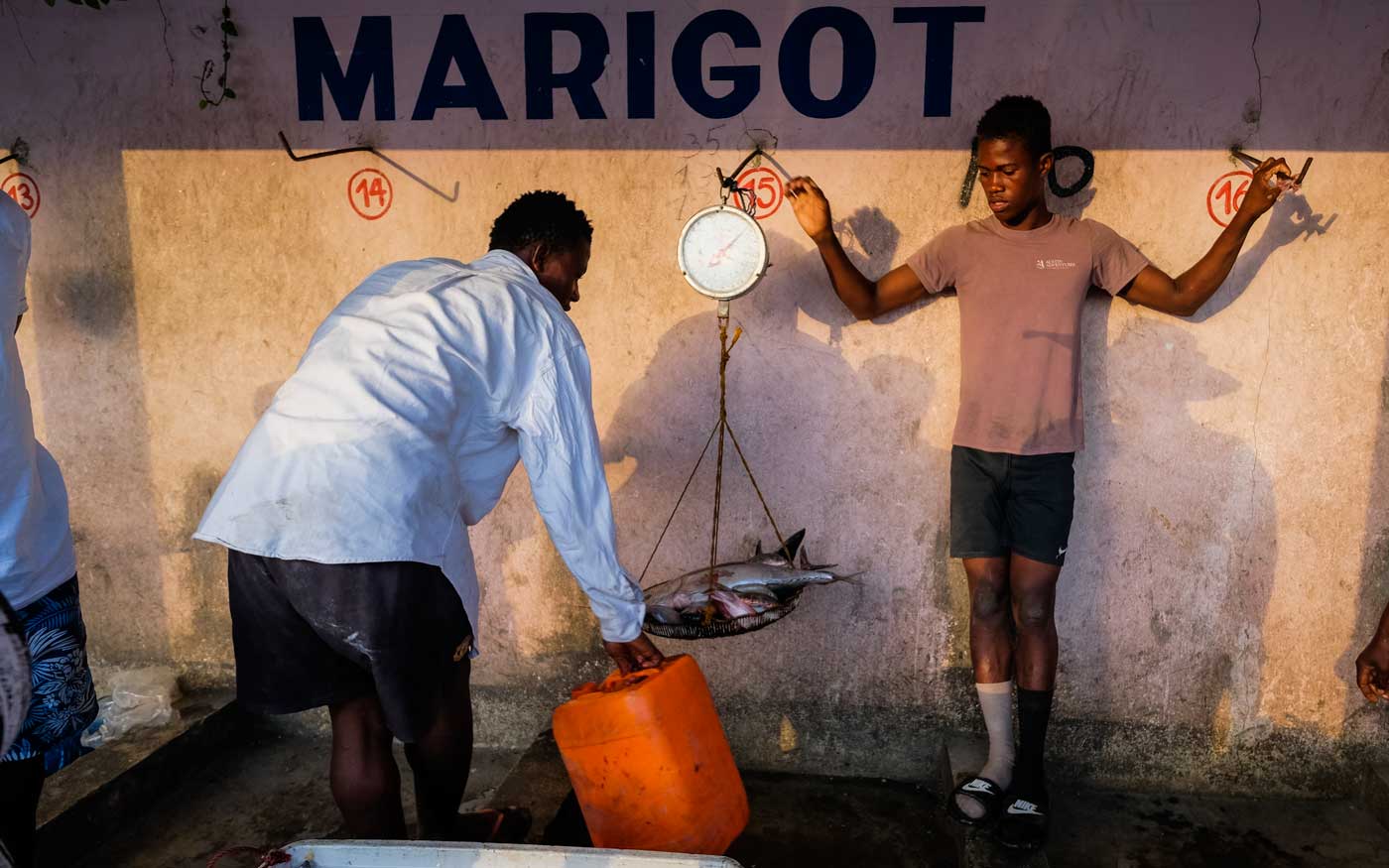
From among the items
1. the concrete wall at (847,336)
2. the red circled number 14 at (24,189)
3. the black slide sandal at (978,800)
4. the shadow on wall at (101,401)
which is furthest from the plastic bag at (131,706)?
the black slide sandal at (978,800)

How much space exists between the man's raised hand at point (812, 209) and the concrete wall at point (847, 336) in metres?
0.23

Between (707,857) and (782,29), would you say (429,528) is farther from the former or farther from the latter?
(782,29)

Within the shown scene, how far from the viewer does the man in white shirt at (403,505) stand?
7.64 feet

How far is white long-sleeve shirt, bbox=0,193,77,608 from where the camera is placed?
7.67 ft

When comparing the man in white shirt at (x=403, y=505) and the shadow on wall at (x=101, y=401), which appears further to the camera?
the shadow on wall at (x=101, y=401)

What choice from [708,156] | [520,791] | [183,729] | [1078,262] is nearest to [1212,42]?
[1078,262]

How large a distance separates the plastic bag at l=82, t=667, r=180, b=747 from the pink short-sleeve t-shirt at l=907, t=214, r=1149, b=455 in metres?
3.41

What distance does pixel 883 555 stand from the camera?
370cm

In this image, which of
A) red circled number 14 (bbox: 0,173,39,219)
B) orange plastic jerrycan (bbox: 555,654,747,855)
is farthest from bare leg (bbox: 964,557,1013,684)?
red circled number 14 (bbox: 0,173,39,219)

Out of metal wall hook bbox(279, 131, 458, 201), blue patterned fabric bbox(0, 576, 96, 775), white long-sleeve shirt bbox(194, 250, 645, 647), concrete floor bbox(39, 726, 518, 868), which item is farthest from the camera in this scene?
metal wall hook bbox(279, 131, 458, 201)

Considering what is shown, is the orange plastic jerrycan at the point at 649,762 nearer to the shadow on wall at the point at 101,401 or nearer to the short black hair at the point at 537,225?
the short black hair at the point at 537,225

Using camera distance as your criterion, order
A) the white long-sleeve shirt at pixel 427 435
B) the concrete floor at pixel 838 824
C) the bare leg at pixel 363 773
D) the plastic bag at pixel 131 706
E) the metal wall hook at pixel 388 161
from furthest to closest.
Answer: the plastic bag at pixel 131 706, the metal wall hook at pixel 388 161, the concrete floor at pixel 838 824, the bare leg at pixel 363 773, the white long-sleeve shirt at pixel 427 435

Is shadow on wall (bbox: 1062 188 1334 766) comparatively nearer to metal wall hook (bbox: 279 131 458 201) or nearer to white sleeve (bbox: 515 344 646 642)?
white sleeve (bbox: 515 344 646 642)

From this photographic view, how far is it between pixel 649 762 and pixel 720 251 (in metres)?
1.60
